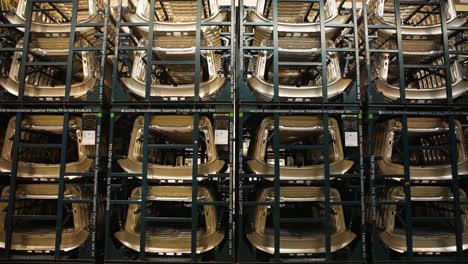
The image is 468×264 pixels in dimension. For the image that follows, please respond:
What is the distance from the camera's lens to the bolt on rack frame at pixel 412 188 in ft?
11.2

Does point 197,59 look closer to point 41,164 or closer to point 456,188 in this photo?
point 41,164

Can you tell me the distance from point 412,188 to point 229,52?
232cm

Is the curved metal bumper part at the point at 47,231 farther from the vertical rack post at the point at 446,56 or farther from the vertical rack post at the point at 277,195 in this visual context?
the vertical rack post at the point at 446,56

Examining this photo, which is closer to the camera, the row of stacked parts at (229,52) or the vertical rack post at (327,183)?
the vertical rack post at (327,183)

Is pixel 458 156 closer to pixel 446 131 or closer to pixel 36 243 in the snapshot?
pixel 446 131

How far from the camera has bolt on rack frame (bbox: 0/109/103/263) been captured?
3412mm

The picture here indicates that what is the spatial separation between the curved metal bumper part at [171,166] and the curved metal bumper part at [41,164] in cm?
42

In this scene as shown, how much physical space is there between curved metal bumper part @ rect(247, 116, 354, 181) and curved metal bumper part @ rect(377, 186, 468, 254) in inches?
A: 23.5

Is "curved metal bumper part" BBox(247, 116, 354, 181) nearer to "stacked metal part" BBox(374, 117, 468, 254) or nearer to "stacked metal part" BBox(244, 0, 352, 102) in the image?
"stacked metal part" BBox(244, 0, 352, 102)

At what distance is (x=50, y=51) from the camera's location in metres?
3.72

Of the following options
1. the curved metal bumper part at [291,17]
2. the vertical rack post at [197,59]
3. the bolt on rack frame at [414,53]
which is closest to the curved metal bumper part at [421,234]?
the bolt on rack frame at [414,53]

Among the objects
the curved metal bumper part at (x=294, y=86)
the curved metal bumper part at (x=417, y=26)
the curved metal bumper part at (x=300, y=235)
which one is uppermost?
the curved metal bumper part at (x=417, y=26)

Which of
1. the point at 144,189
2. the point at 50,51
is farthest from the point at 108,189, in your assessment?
the point at 50,51

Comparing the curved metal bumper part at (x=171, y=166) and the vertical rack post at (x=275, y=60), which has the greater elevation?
the vertical rack post at (x=275, y=60)
